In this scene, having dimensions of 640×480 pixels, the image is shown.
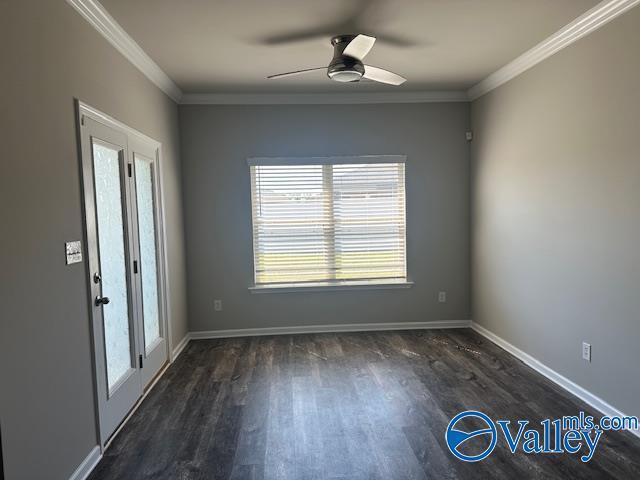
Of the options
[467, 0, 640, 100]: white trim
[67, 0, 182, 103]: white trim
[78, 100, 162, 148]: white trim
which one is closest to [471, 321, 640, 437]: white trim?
[467, 0, 640, 100]: white trim

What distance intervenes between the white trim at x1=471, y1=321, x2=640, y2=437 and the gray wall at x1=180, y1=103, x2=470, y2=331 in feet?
A: 2.48

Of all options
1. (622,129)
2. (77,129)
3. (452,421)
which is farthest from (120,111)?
(622,129)

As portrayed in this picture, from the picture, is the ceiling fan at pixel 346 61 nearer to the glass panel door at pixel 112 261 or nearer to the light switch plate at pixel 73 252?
the glass panel door at pixel 112 261

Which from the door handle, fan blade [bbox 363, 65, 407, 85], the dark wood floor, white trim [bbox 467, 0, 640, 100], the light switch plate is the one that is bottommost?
the dark wood floor

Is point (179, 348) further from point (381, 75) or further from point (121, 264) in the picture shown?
point (381, 75)

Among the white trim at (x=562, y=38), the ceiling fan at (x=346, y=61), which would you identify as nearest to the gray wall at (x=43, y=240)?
the ceiling fan at (x=346, y=61)

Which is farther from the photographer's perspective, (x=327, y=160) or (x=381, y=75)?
(x=327, y=160)

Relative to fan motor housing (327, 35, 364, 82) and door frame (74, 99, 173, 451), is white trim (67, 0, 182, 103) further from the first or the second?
fan motor housing (327, 35, 364, 82)

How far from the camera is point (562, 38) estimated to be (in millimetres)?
3014

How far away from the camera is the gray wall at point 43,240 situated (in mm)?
1667

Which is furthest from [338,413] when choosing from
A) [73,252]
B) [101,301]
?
[73,252]

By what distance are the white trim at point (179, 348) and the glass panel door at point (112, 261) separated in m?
0.99

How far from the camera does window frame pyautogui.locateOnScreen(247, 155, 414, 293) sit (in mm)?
4547

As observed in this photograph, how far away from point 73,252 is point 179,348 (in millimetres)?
2250
